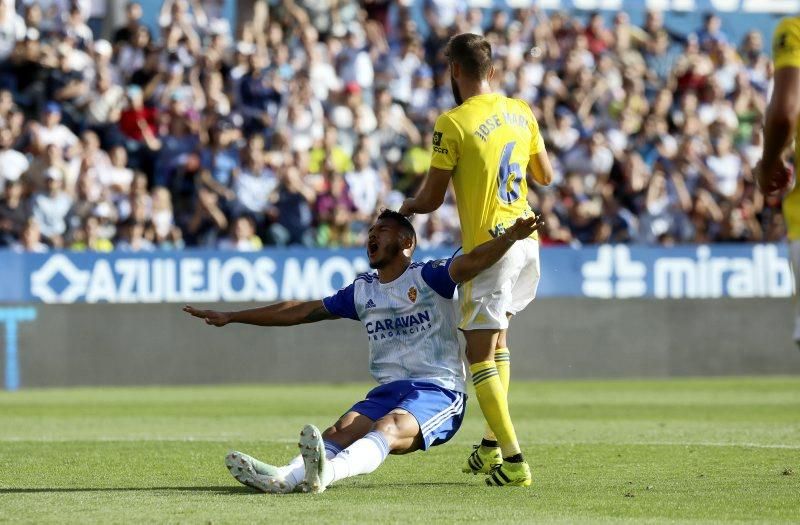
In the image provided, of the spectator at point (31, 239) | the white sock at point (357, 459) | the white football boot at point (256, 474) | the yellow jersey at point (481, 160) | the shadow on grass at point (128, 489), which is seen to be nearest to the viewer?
the white football boot at point (256, 474)

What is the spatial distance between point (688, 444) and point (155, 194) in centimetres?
993

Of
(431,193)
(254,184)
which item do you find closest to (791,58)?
(431,193)

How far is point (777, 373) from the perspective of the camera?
19.6 metres

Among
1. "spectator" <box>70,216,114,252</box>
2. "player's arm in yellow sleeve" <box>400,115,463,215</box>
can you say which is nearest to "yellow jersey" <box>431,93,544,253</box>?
"player's arm in yellow sleeve" <box>400,115,463,215</box>

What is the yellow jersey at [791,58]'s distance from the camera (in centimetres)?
535

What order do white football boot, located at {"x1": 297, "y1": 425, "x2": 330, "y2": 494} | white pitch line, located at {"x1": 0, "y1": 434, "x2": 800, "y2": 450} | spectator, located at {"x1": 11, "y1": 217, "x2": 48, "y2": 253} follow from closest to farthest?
white football boot, located at {"x1": 297, "y1": 425, "x2": 330, "y2": 494} → white pitch line, located at {"x1": 0, "y1": 434, "x2": 800, "y2": 450} → spectator, located at {"x1": 11, "y1": 217, "x2": 48, "y2": 253}

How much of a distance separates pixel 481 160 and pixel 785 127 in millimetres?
2578

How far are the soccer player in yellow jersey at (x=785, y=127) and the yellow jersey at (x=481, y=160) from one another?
230 cm

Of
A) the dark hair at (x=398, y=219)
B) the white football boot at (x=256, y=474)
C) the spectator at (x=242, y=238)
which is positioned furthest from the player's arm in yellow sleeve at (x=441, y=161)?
the spectator at (x=242, y=238)

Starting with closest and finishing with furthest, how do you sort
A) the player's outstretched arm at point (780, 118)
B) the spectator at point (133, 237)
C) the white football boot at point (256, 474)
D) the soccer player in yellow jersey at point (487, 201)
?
the player's outstretched arm at point (780, 118), the white football boot at point (256, 474), the soccer player in yellow jersey at point (487, 201), the spectator at point (133, 237)

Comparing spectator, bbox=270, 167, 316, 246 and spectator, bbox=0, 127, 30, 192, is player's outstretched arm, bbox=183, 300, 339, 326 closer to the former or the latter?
spectator, bbox=0, 127, 30, 192

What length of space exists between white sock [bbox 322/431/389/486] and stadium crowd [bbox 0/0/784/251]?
11.4 m

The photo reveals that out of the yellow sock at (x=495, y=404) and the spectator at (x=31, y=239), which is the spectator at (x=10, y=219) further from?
the yellow sock at (x=495, y=404)

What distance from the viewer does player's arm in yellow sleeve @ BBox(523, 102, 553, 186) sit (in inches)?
315
